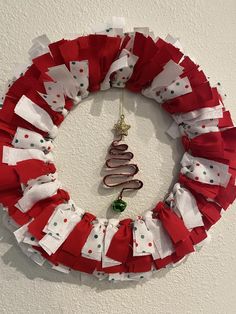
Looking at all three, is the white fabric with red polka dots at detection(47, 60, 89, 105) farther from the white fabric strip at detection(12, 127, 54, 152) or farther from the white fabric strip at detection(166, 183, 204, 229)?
the white fabric strip at detection(166, 183, 204, 229)

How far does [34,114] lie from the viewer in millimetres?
750

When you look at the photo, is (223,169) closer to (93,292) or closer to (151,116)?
(151,116)

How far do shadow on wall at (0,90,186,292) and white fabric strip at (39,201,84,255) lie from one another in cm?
9

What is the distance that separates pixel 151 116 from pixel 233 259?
0.44m

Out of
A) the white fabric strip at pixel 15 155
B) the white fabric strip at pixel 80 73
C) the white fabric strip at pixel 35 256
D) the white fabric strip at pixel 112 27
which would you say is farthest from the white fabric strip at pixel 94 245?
the white fabric strip at pixel 112 27

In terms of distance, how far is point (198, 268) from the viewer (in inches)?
36.2

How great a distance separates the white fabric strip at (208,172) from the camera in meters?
0.81

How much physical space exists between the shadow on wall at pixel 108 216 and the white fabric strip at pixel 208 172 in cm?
5

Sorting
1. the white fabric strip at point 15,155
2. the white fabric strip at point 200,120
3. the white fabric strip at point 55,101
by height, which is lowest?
the white fabric strip at point 15,155

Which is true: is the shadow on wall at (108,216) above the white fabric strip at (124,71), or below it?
below

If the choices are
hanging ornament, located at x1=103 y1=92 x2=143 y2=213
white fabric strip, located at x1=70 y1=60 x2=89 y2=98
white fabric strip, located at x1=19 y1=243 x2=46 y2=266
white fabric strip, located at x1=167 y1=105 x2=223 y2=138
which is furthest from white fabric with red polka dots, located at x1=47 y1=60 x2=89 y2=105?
white fabric strip, located at x1=19 y1=243 x2=46 y2=266

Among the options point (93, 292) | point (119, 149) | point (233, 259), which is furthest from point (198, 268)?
point (119, 149)

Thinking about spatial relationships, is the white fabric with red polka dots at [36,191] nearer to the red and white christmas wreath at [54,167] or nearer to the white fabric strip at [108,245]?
the red and white christmas wreath at [54,167]

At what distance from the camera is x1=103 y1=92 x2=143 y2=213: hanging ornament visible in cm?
81
